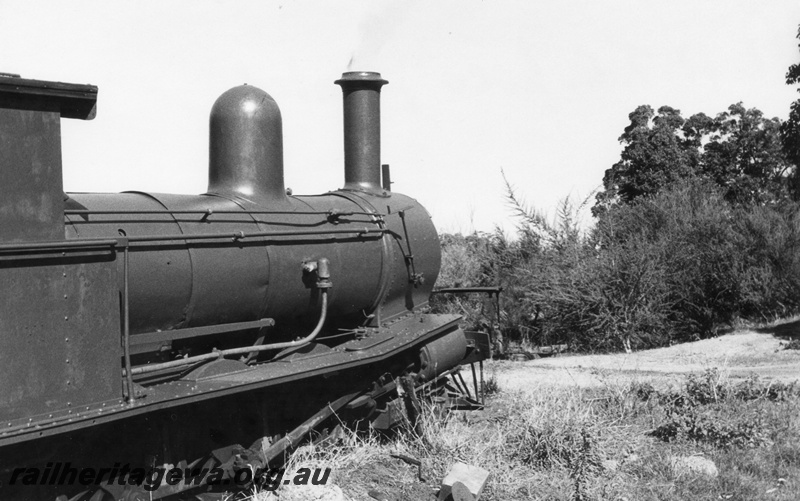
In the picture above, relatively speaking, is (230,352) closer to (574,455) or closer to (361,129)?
(574,455)

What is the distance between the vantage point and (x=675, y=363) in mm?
13820

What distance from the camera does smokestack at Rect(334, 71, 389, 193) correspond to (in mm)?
8750

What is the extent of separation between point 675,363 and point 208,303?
32.6 ft

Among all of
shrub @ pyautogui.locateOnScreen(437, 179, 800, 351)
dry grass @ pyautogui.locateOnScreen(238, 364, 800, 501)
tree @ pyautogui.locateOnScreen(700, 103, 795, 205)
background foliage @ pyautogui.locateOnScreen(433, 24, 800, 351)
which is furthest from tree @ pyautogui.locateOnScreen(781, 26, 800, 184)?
dry grass @ pyautogui.locateOnScreen(238, 364, 800, 501)

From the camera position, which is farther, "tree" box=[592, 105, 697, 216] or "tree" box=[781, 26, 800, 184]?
"tree" box=[592, 105, 697, 216]

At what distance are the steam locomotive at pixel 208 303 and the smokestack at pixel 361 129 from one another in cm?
2

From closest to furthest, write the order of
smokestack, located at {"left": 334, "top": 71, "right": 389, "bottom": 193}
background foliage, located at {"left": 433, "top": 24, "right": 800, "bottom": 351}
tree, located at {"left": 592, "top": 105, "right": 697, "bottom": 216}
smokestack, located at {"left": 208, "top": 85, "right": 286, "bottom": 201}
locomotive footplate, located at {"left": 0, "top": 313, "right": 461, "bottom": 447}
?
locomotive footplate, located at {"left": 0, "top": 313, "right": 461, "bottom": 447}
smokestack, located at {"left": 208, "top": 85, "right": 286, "bottom": 201}
smokestack, located at {"left": 334, "top": 71, "right": 389, "bottom": 193}
background foliage, located at {"left": 433, "top": 24, "right": 800, "bottom": 351}
tree, located at {"left": 592, "top": 105, "right": 697, "bottom": 216}

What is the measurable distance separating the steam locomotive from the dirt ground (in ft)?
11.9

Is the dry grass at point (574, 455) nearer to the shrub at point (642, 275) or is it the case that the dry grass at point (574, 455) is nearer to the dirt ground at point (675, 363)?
the dirt ground at point (675, 363)

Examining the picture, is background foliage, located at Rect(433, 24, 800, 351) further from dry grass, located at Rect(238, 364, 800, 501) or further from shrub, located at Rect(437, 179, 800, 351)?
dry grass, located at Rect(238, 364, 800, 501)

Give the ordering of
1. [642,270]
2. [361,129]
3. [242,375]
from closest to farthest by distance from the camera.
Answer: [242,375] → [361,129] → [642,270]

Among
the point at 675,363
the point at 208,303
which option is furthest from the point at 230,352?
the point at 675,363

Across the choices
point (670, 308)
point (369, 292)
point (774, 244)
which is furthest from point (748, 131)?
point (369, 292)

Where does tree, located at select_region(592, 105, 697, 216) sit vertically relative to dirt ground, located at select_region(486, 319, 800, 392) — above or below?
above
